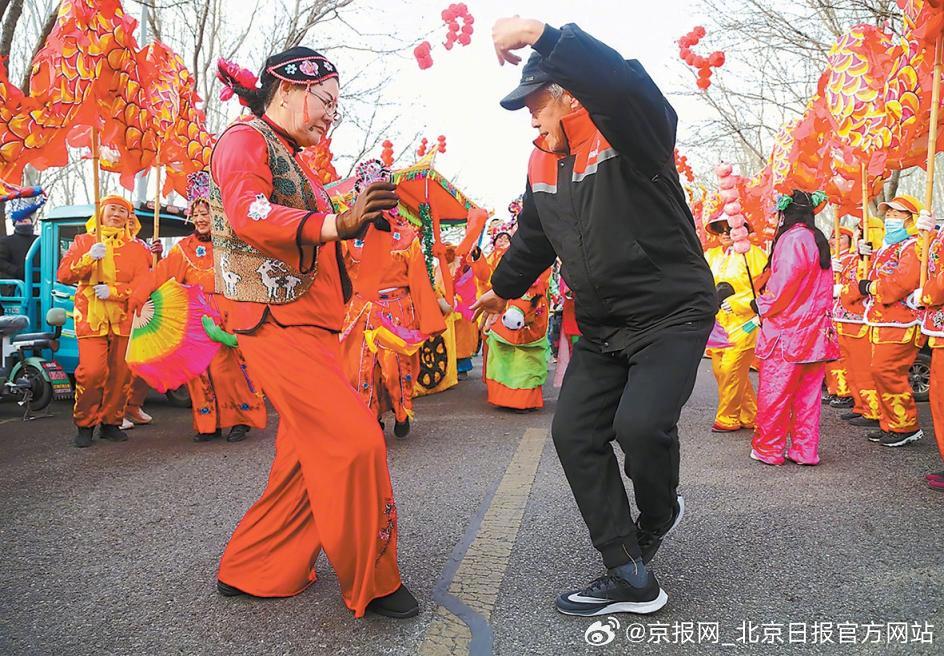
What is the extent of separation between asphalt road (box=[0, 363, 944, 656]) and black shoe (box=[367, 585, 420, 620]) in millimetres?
46

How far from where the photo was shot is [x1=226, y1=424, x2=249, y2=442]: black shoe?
581 cm

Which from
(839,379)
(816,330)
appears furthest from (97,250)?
(839,379)

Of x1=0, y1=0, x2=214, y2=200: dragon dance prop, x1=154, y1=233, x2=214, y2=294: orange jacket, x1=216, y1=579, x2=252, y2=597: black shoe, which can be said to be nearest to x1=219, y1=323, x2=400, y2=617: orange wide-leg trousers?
x1=216, y1=579, x2=252, y2=597: black shoe

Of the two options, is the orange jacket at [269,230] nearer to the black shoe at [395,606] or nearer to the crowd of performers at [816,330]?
the black shoe at [395,606]

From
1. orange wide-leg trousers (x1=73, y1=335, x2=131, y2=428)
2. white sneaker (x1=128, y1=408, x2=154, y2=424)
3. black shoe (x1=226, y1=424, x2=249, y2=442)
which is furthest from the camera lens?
white sneaker (x1=128, y1=408, x2=154, y2=424)

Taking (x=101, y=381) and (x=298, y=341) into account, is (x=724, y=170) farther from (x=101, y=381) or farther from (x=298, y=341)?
(x=101, y=381)

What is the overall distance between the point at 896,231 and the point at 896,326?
0.81 metres

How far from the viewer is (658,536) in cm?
269

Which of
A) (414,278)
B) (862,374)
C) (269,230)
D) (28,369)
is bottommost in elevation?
(28,369)

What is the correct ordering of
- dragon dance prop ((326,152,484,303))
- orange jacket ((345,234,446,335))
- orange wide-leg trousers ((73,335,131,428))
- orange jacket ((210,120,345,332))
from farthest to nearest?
dragon dance prop ((326,152,484,303)), orange wide-leg trousers ((73,335,131,428)), orange jacket ((345,234,446,335)), orange jacket ((210,120,345,332))

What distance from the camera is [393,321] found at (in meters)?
5.56

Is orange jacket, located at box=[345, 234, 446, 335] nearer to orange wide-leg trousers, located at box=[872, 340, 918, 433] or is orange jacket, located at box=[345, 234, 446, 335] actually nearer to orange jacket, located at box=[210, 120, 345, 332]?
orange jacket, located at box=[210, 120, 345, 332]

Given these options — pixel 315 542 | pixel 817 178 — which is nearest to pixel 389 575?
pixel 315 542

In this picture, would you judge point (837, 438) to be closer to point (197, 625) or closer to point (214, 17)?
point (197, 625)
